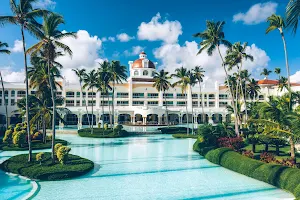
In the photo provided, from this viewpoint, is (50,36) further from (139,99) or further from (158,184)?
(139,99)

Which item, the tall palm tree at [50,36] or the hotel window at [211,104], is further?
the hotel window at [211,104]

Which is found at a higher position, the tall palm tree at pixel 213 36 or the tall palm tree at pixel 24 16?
the tall palm tree at pixel 213 36

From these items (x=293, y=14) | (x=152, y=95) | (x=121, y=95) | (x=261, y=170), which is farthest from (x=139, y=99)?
(x=293, y=14)

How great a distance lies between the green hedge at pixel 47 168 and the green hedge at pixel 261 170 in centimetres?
1011

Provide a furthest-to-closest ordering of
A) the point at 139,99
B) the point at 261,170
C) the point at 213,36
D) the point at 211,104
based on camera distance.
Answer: the point at 211,104 < the point at 139,99 < the point at 213,36 < the point at 261,170

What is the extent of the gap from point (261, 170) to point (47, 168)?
13703 mm

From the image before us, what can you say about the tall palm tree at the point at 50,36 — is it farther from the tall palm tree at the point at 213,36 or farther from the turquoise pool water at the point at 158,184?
the tall palm tree at the point at 213,36

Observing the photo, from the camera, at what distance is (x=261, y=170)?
16250mm

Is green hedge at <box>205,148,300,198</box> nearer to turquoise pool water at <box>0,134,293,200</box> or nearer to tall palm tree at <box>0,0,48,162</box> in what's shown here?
turquoise pool water at <box>0,134,293,200</box>

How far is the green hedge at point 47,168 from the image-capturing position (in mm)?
16125

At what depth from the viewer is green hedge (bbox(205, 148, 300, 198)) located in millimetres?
13805

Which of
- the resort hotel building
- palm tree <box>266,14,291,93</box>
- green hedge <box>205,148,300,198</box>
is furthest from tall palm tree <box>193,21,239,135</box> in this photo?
the resort hotel building

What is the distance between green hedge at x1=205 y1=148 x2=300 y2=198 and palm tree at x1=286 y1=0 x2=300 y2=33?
7.77m

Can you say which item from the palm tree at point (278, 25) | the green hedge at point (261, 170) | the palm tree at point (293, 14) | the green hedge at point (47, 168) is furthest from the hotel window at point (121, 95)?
the palm tree at point (293, 14)
